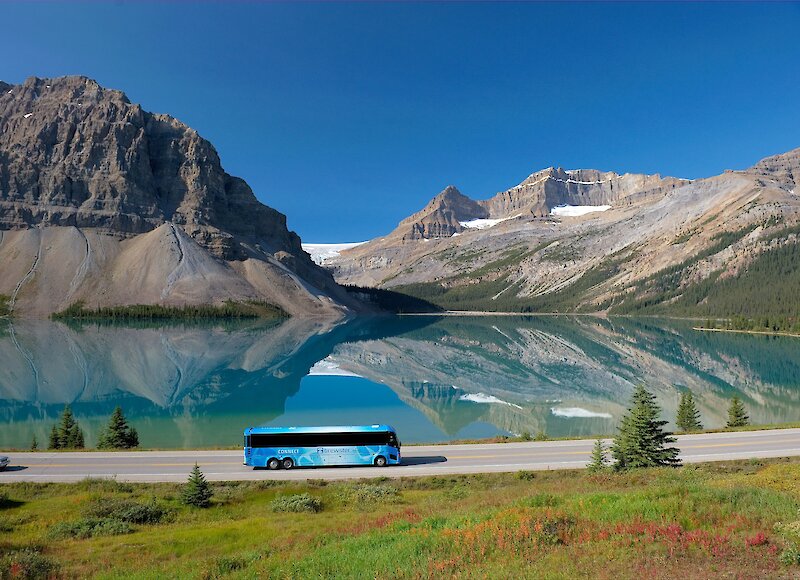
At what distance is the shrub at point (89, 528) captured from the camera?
18750mm

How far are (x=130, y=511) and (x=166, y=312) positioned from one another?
170 m

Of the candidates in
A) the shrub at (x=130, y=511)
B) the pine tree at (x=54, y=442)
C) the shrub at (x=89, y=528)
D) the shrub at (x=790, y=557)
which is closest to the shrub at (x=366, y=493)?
the shrub at (x=130, y=511)

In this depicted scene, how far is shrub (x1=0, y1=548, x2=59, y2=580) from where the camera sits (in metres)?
12.7

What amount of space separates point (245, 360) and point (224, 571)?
81.7m

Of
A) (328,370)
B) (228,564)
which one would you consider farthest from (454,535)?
(328,370)

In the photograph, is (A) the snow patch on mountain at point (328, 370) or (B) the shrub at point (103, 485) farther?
(A) the snow patch on mountain at point (328, 370)

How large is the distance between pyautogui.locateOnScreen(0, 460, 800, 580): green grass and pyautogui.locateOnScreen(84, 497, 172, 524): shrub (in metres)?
0.14

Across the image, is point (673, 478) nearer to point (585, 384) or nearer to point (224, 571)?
point (224, 571)

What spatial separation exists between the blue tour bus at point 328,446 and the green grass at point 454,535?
653 centimetres

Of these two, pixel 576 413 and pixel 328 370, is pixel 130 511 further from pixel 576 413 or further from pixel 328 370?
pixel 328 370

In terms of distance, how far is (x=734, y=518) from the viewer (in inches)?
503

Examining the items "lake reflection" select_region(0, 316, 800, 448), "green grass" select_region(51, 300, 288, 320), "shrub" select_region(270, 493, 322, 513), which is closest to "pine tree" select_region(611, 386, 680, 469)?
"shrub" select_region(270, 493, 322, 513)

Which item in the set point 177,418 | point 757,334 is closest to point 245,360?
point 177,418

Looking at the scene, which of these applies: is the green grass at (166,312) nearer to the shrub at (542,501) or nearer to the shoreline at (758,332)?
the shoreline at (758,332)
